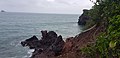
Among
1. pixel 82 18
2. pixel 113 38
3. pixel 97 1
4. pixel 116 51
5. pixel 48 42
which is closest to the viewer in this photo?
pixel 113 38

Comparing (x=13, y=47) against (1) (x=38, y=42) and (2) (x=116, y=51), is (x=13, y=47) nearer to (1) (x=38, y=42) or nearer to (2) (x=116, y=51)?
(1) (x=38, y=42)

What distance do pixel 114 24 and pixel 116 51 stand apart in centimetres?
99

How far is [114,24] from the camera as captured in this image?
770 cm

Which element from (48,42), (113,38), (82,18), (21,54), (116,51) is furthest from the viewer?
(82,18)

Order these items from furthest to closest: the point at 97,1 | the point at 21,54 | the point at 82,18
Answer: the point at 82,18 < the point at 21,54 < the point at 97,1

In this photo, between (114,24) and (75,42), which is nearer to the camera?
(114,24)

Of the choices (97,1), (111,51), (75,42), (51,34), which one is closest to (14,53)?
(51,34)

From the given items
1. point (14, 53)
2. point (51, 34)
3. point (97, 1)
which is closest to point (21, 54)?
point (14, 53)

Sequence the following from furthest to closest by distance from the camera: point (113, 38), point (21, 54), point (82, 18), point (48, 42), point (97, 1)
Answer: point (82, 18) < point (48, 42) < point (21, 54) < point (97, 1) < point (113, 38)

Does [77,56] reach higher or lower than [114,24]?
lower

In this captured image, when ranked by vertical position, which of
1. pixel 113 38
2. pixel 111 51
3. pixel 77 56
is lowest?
pixel 77 56

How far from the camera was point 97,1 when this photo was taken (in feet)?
78.9

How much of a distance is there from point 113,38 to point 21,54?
3194cm

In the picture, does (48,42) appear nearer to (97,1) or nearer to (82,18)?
(97,1)
